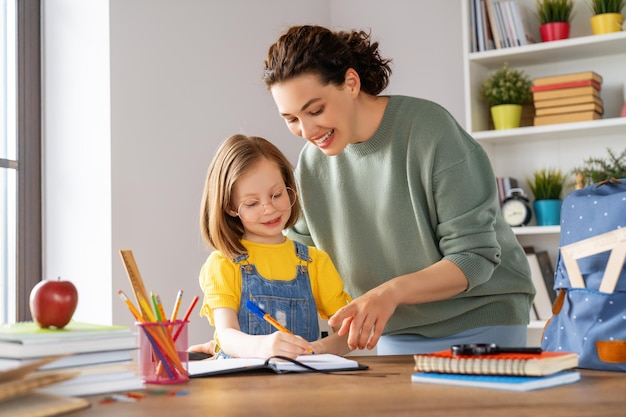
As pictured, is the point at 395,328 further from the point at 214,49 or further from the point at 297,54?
the point at 214,49

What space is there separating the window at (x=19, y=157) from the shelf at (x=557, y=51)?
6.18 feet

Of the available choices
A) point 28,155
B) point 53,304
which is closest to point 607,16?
point 28,155

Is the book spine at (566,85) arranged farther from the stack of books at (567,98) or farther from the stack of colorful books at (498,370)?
the stack of colorful books at (498,370)

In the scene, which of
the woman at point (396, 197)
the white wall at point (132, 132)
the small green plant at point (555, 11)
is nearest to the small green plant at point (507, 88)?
the small green plant at point (555, 11)

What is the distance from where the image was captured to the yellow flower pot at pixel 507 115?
353cm

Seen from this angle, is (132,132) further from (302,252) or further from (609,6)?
(609,6)

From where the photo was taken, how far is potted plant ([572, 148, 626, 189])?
3.31 m

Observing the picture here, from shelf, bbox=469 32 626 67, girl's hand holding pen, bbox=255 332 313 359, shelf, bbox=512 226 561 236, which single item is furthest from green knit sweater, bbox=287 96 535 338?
shelf, bbox=469 32 626 67

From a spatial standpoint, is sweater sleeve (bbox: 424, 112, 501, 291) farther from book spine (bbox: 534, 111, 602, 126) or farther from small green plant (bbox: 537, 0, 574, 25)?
small green plant (bbox: 537, 0, 574, 25)

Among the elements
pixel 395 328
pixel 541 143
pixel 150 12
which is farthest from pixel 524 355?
pixel 541 143

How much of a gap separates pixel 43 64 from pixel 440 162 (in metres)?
1.66

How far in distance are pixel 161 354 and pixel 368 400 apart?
36cm

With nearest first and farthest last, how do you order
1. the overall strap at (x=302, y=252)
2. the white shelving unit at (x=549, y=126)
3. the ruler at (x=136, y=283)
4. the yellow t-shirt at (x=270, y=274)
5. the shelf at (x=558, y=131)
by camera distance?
1. the ruler at (x=136, y=283)
2. the yellow t-shirt at (x=270, y=274)
3. the overall strap at (x=302, y=252)
4. the shelf at (x=558, y=131)
5. the white shelving unit at (x=549, y=126)

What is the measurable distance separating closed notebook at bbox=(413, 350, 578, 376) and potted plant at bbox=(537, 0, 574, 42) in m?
2.63
